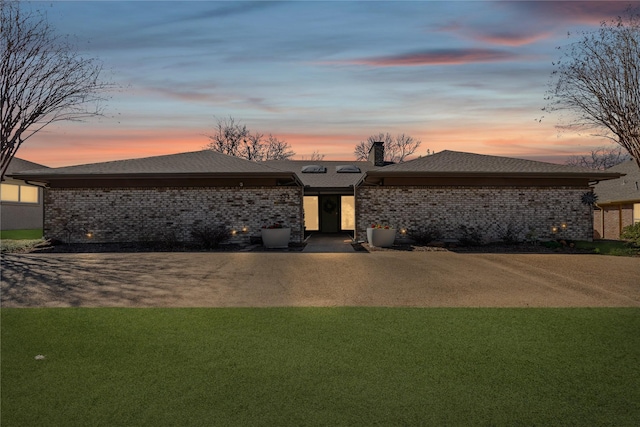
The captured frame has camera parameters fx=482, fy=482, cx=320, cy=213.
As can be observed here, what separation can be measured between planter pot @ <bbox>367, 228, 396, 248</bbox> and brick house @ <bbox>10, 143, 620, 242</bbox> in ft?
4.84

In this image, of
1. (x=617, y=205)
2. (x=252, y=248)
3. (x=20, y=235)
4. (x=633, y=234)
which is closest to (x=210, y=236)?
(x=252, y=248)

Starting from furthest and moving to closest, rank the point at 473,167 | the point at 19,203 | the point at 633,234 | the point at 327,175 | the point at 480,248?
the point at 19,203 → the point at 327,175 → the point at 473,167 → the point at 480,248 → the point at 633,234

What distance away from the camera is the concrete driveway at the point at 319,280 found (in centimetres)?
819

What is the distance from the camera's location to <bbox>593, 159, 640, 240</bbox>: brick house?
25.5 meters

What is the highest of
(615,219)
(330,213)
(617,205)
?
(617,205)

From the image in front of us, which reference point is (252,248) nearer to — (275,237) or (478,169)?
(275,237)

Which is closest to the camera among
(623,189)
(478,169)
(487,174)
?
(487,174)

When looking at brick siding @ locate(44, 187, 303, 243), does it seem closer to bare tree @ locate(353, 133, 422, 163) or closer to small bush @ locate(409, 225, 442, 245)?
small bush @ locate(409, 225, 442, 245)

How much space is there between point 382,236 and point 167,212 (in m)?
8.72

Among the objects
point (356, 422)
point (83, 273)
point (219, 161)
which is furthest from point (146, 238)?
point (356, 422)

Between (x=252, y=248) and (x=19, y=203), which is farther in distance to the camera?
(x=19, y=203)

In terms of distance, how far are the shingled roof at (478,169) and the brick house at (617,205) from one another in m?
7.23

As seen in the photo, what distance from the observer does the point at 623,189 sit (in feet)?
88.0

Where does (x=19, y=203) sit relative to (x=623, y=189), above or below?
below
